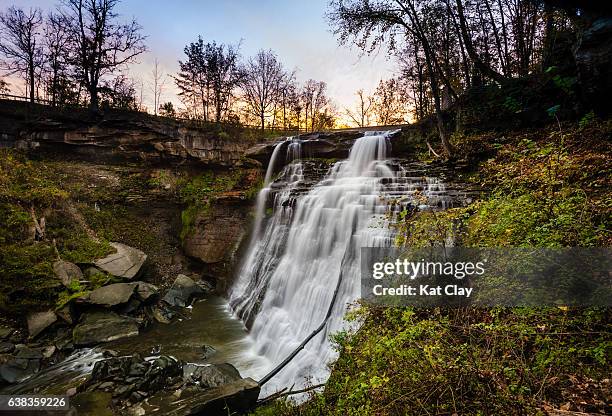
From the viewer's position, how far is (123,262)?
10.4m

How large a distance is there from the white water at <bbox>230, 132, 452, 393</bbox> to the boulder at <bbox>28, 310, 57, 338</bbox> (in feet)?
17.0

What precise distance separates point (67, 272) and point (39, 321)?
A: 63.2 inches

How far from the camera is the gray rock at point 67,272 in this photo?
8656mm

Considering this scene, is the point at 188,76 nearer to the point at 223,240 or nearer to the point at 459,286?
the point at 223,240

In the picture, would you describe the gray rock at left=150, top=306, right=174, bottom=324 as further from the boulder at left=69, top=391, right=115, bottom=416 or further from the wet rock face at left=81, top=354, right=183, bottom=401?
the boulder at left=69, top=391, right=115, bottom=416

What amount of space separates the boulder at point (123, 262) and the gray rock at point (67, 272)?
0.73m

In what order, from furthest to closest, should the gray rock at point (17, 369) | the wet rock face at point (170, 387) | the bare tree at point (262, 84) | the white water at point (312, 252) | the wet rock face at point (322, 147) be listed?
1. the bare tree at point (262, 84)
2. the wet rock face at point (322, 147)
3. the white water at point (312, 252)
4. the gray rock at point (17, 369)
5. the wet rock face at point (170, 387)

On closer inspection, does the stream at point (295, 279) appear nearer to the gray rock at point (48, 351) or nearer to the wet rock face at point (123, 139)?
the gray rock at point (48, 351)

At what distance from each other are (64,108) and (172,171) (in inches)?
256

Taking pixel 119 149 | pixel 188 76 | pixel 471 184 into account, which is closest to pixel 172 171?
pixel 119 149

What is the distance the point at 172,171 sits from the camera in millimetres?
15367

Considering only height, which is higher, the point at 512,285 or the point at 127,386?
the point at 512,285

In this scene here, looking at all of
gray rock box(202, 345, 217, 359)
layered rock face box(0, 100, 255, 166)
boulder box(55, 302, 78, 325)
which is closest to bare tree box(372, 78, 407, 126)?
layered rock face box(0, 100, 255, 166)

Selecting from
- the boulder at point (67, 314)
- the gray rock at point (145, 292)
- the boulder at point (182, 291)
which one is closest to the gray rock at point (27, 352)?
the boulder at point (67, 314)
